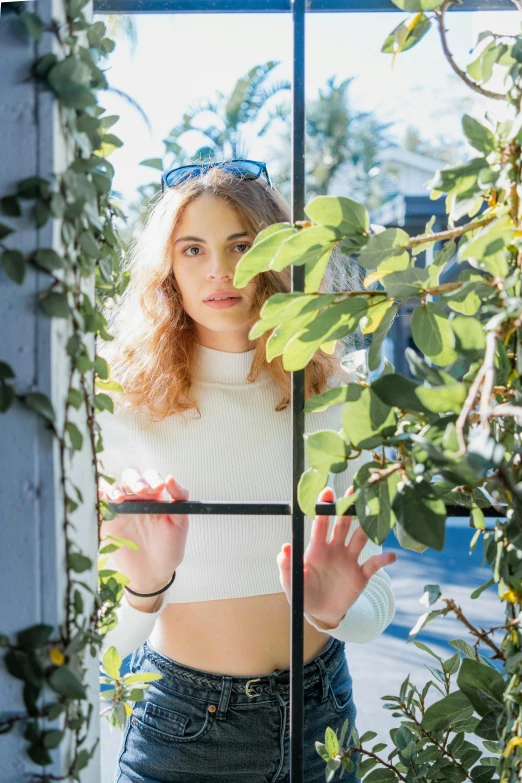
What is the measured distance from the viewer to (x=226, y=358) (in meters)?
1.61

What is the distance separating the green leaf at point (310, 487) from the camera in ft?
2.46

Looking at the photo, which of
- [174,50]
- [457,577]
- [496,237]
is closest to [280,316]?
[496,237]

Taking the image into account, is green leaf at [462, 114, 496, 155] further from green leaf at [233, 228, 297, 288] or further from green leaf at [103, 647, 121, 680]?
green leaf at [103, 647, 121, 680]

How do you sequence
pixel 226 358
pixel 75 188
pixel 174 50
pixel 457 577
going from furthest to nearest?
pixel 174 50 < pixel 457 577 < pixel 226 358 < pixel 75 188

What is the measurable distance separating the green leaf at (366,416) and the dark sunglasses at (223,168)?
3.06ft

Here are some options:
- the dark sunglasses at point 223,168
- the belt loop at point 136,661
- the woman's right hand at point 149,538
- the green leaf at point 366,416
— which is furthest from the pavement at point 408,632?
the green leaf at point 366,416

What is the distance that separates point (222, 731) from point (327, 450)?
0.84 meters

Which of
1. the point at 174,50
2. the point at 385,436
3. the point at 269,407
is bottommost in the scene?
the point at 269,407

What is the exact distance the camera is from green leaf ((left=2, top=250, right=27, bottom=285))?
0.62 metres

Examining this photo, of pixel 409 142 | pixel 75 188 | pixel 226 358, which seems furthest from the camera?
pixel 409 142

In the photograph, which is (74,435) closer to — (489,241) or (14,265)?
(14,265)

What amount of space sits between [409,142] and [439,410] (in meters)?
25.0

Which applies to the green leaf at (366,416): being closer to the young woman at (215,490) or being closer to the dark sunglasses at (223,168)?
the young woman at (215,490)

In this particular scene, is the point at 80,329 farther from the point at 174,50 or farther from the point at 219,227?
the point at 174,50
